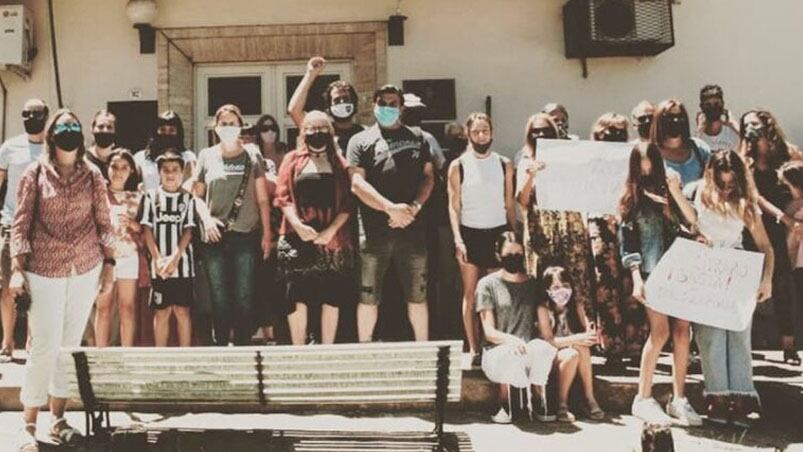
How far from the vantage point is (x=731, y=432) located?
17.3ft

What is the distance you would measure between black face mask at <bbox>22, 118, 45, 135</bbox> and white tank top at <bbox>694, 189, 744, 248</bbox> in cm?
524

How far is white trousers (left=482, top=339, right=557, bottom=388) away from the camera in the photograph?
538cm

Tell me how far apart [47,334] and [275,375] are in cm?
156

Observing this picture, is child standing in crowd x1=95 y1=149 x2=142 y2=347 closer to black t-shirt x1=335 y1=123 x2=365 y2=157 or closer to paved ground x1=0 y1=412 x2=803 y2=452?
paved ground x1=0 y1=412 x2=803 y2=452

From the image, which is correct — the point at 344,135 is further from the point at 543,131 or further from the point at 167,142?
the point at 543,131

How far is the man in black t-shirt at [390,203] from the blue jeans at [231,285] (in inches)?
35.0

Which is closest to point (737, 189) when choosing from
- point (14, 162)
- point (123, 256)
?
point (123, 256)

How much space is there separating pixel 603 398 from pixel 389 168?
2376mm

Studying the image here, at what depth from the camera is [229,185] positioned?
6.16 metres

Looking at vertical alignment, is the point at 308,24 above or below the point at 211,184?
above

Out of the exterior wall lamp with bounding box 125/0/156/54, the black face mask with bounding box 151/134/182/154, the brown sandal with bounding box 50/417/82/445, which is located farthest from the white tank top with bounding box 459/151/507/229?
the exterior wall lamp with bounding box 125/0/156/54

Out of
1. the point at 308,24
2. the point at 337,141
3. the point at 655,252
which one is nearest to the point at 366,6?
the point at 308,24

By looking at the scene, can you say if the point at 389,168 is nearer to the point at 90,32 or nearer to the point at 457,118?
the point at 457,118

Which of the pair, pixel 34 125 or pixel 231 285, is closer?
pixel 231 285
